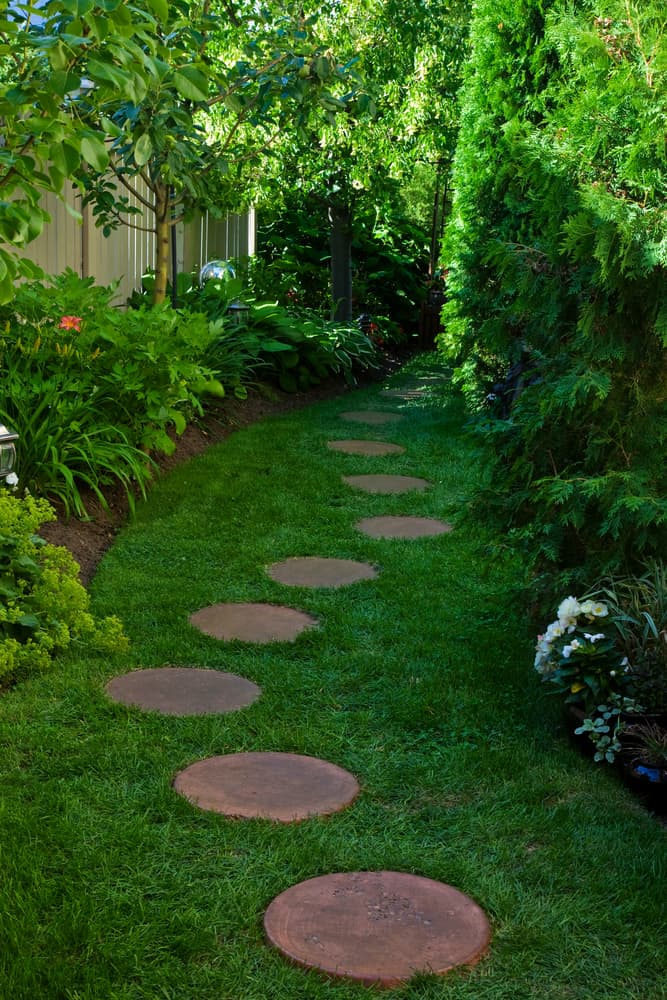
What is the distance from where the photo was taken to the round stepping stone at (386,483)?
6.23 m

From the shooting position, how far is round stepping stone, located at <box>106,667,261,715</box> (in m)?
3.29

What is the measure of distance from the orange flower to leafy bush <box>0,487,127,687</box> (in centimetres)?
186

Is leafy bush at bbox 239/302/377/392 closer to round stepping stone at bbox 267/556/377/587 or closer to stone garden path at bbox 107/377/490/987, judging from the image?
round stepping stone at bbox 267/556/377/587

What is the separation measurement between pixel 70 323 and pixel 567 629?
10.8 feet

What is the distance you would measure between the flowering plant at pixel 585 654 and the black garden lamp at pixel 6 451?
1.83m

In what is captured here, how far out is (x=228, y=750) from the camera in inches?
120

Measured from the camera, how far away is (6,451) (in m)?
3.43

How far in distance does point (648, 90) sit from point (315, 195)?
8498 mm

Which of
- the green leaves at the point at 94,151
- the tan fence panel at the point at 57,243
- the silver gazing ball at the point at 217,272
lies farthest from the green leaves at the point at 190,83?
the silver gazing ball at the point at 217,272

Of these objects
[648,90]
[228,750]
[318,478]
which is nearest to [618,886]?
[228,750]

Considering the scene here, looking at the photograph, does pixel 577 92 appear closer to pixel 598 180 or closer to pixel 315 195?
pixel 598 180

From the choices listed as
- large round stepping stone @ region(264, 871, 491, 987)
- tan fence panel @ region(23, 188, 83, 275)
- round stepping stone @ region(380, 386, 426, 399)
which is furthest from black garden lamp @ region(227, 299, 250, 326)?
large round stepping stone @ region(264, 871, 491, 987)

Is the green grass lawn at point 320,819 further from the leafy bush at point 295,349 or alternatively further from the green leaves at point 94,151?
the leafy bush at point 295,349

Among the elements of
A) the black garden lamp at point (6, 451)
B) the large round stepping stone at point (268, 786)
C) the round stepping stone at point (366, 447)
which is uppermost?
the black garden lamp at point (6, 451)
